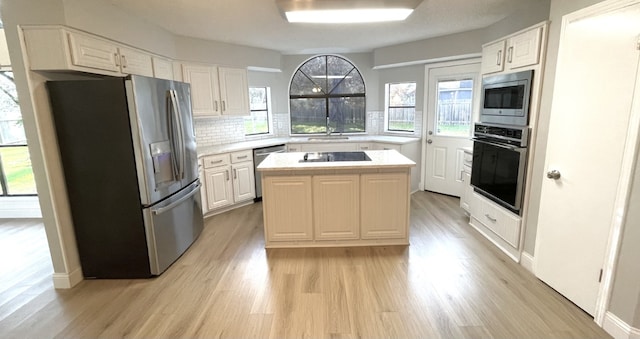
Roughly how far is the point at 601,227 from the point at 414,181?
3217 mm

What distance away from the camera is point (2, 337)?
1999 millimetres

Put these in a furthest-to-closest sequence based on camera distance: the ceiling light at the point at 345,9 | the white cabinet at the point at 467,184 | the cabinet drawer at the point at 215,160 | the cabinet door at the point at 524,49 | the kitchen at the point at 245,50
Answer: the cabinet drawer at the point at 215,160 < the white cabinet at the point at 467,184 < the cabinet door at the point at 524,49 < the kitchen at the point at 245,50 < the ceiling light at the point at 345,9

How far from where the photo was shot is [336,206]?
3121mm

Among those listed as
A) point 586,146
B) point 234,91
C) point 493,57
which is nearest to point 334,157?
point 493,57

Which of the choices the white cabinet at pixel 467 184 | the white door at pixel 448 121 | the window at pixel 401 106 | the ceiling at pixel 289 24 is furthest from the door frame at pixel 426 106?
the white cabinet at pixel 467 184

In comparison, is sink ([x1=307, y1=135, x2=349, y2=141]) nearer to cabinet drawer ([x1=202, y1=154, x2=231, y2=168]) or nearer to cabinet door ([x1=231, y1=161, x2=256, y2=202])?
cabinet door ([x1=231, y1=161, x2=256, y2=202])

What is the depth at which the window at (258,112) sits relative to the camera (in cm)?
539

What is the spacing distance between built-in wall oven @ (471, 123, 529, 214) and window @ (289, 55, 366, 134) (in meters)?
2.69

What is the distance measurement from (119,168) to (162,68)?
1670 millimetres

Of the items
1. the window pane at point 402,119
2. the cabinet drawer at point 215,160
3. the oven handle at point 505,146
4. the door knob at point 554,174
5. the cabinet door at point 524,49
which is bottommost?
the cabinet drawer at point 215,160

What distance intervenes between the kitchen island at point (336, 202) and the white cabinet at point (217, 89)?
1.66 metres

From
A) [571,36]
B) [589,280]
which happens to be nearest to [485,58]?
[571,36]

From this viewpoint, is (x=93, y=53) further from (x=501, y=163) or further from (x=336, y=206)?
(x=501, y=163)

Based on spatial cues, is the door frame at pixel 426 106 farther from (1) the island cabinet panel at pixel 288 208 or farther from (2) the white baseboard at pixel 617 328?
(2) the white baseboard at pixel 617 328
